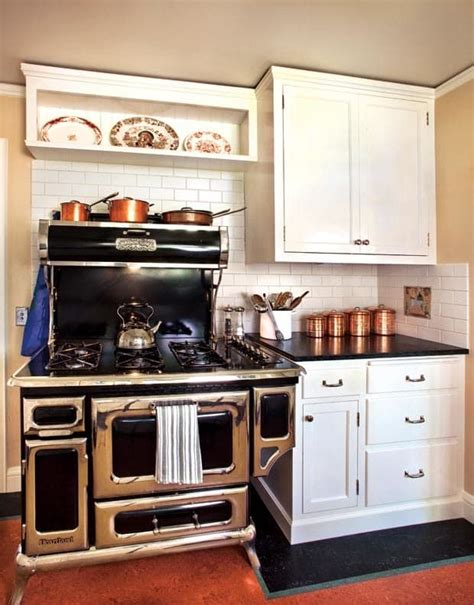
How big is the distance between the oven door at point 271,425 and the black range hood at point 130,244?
2.49 ft

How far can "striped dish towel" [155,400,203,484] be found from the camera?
5.47 feet

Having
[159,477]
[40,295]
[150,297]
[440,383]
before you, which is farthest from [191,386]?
[440,383]

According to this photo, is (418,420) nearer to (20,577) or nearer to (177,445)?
(177,445)

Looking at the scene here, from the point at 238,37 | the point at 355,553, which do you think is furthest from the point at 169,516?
the point at 238,37

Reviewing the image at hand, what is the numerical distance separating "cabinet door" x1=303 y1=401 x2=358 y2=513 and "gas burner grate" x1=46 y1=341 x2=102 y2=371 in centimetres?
102

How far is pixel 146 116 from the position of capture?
2500mm

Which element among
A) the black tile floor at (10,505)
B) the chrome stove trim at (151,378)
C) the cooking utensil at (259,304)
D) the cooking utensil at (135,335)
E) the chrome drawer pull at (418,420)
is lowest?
the black tile floor at (10,505)

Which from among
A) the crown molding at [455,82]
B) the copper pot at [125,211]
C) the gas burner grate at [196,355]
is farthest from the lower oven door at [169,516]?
the crown molding at [455,82]

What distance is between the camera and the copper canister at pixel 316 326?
259 centimetres

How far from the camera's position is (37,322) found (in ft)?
7.43

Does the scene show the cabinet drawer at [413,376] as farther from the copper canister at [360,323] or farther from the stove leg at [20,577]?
the stove leg at [20,577]

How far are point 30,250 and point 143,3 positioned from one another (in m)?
1.41

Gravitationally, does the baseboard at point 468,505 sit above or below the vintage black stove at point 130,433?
below

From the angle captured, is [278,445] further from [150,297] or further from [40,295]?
[40,295]
